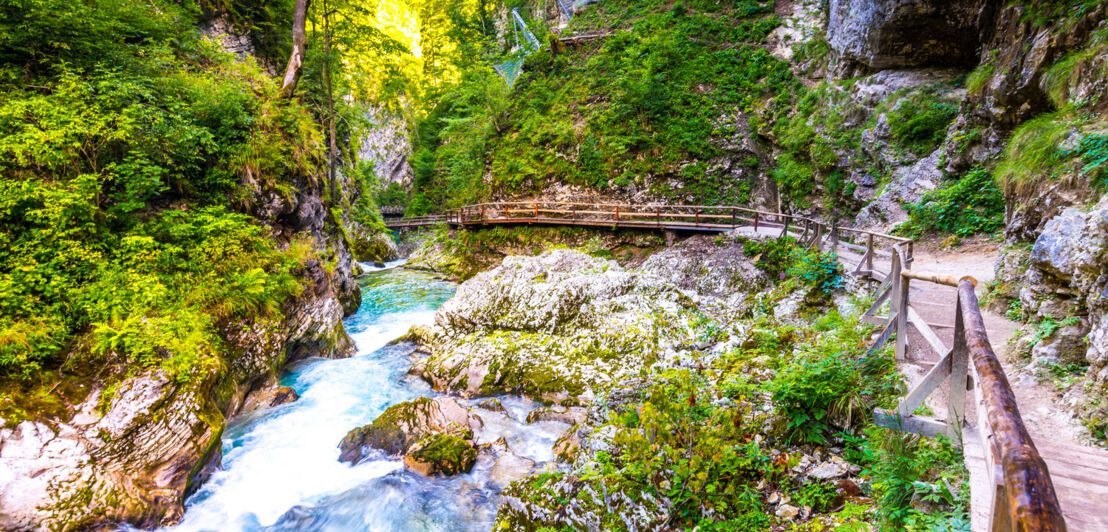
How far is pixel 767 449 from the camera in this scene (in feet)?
14.6

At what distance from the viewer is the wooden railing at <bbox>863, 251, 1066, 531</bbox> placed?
41.3 inches

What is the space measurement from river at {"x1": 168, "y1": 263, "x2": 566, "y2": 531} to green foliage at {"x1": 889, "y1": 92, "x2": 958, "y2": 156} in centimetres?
1307

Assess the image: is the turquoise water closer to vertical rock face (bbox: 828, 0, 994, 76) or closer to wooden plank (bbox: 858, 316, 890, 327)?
wooden plank (bbox: 858, 316, 890, 327)

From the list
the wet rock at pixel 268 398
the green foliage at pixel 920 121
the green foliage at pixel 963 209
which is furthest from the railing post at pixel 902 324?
the green foliage at pixel 920 121

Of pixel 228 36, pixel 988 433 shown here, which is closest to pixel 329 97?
pixel 228 36

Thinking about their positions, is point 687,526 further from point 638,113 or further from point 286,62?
point 638,113

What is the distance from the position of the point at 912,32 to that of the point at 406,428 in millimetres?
17475

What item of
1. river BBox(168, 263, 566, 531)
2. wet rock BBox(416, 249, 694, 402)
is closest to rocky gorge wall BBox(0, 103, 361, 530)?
river BBox(168, 263, 566, 531)

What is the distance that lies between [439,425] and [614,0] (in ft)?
109

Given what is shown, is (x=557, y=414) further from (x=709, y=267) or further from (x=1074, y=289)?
(x=709, y=267)

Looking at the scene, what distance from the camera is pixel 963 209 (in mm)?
9492

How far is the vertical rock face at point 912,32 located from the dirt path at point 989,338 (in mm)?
6924

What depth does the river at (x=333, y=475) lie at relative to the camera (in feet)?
18.7

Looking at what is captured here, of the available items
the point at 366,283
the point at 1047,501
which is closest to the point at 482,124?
the point at 366,283
